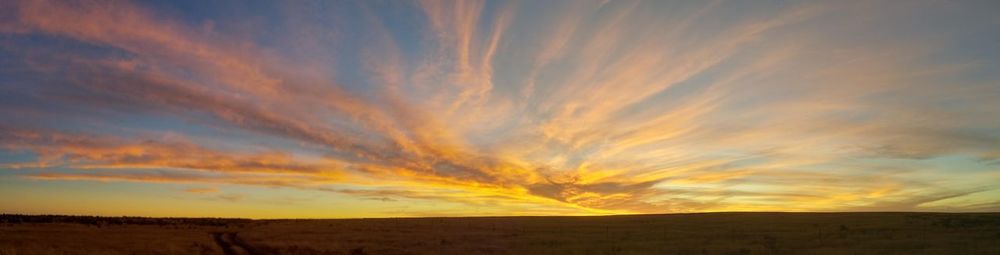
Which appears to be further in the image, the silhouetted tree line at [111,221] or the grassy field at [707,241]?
the silhouetted tree line at [111,221]

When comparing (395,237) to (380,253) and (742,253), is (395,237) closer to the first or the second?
(380,253)

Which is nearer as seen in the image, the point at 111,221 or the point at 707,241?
the point at 707,241

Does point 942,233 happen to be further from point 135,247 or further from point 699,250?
point 135,247

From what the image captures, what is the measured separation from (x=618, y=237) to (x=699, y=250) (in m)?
9.54

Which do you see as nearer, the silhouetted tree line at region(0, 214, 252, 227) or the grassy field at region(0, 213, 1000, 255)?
the grassy field at region(0, 213, 1000, 255)

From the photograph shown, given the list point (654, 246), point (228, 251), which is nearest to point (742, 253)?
point (654, 246)

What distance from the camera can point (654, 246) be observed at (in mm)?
32312

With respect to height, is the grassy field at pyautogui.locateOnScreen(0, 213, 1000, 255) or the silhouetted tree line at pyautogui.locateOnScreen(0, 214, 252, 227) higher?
the grassy field at pyautogui.locateOnScreen(0, 213, 1000, 255)

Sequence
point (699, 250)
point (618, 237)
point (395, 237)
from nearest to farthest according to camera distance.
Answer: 1. point (699, 250)
2. point (618, 237)
3. point (395, 237)

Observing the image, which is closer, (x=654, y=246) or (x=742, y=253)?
(x=742, y=253)

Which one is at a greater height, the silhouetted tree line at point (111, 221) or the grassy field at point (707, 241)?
the grassy field at point (707, 241)

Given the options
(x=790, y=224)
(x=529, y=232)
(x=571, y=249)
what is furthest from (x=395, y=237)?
(x=790, y=224)

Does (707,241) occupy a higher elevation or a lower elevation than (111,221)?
higher

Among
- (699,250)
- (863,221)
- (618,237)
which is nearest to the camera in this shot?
(699,250)
